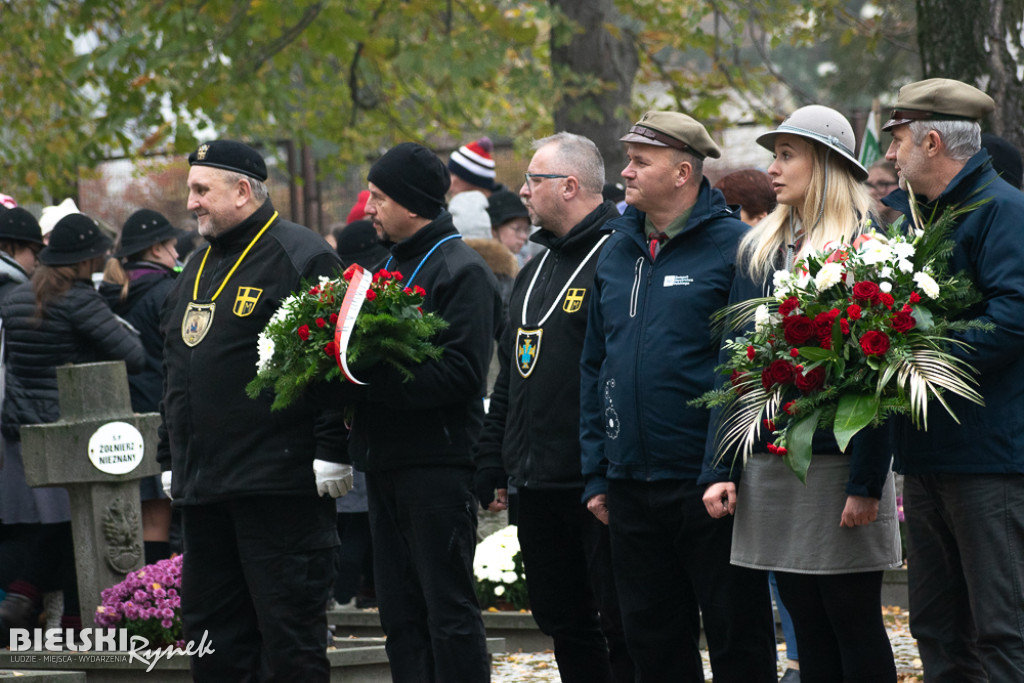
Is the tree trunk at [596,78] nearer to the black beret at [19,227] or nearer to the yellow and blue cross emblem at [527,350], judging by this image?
the black beret at [19,227]

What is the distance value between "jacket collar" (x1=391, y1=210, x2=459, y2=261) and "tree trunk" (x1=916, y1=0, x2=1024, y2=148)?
3.17 m

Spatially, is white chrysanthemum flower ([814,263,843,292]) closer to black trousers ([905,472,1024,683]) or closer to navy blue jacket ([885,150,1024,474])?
navy blue jacket ([885,150,1024,474])

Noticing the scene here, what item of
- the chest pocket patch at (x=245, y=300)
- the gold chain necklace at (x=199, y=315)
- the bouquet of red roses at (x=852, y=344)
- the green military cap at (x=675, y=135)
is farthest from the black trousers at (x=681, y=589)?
the gold chain necklace at (x=199, y=315)

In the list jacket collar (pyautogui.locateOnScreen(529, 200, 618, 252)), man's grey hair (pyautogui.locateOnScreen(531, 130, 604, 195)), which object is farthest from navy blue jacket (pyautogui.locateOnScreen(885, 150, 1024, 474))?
man's grey hair (pyautogui.locateOnScreen(531, 130, 604, 195))

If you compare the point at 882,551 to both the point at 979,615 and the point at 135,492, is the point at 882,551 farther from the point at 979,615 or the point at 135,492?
the point at 135,492

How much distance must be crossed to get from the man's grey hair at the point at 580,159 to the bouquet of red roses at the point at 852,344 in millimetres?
1545

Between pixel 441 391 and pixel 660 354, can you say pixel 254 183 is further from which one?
pixel 660 354

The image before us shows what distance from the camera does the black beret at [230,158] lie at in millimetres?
5930

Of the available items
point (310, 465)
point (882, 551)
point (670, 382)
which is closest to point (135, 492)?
point (310, 465)

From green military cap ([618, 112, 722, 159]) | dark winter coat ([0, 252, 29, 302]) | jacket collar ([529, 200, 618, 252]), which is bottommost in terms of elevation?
jacket collar ([529, 200, 618, 252])

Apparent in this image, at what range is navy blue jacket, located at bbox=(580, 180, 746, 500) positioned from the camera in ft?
15.8

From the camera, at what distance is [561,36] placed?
472 inches

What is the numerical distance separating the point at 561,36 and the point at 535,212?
6636 millimetres

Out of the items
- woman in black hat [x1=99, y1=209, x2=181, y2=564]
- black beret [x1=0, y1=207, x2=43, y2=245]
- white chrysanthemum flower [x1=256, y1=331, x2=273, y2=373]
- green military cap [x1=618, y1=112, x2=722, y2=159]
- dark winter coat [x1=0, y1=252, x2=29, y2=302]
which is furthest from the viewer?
woman in black hat [x1=99, y1=209, x2=181, y2=564]
